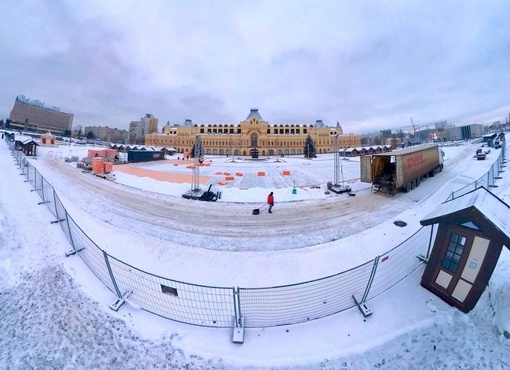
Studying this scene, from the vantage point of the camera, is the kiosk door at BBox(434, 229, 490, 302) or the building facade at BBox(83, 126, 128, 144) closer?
the kiosk door at BBox(434, 229, 490, 302)

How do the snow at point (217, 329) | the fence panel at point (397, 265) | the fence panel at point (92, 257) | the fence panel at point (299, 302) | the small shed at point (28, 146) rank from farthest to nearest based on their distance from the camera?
1. the small shed at point (28, 146)
2. the fence panel at point (92, 257)
3. the fence panel at point (397, 265)
4. the fence panel at point (299, 302)
5. the snow at point (217, 329)

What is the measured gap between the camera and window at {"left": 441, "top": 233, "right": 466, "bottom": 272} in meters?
4.46

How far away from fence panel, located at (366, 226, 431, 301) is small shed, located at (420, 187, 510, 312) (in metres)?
0.71

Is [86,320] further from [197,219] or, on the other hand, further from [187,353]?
[197,219]

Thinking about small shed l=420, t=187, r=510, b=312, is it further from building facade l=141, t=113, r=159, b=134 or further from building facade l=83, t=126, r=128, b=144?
building facade l=83, t=126, r=128, b=144

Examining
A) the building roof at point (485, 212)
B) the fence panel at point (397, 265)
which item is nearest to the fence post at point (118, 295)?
the fence panel at point (397, 265)

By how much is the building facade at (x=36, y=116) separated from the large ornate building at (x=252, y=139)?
84.5 meters

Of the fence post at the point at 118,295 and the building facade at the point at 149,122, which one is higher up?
the building facade at the point at 149,122

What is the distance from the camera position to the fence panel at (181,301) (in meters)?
4.50

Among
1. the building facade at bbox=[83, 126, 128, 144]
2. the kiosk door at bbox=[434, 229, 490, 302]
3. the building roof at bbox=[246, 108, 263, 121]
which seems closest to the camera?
the kiosk door at bbox=[434, 229, 490, 302]

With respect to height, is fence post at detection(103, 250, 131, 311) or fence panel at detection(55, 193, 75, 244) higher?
fence panel at detection(55, 193, 75, 244)

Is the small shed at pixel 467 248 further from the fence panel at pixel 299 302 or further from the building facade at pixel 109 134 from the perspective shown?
the building facade at pixel 109 134

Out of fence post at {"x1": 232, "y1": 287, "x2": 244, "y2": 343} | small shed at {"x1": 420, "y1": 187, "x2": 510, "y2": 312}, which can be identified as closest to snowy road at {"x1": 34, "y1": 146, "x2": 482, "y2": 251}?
fence post at {"x1": 232, "y1": 287, "x2": 244, "y2": 343}

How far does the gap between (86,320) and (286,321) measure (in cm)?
431
